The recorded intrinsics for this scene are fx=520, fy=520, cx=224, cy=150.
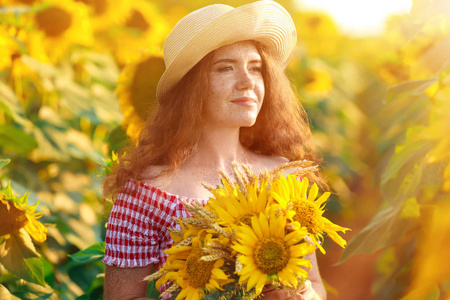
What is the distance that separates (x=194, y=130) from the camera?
3.38ft

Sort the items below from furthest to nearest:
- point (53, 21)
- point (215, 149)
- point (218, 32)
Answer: point (53, 21), point (215, 149), point (218, 32)

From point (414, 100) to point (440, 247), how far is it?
1.43 feet

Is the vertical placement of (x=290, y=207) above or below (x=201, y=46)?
below

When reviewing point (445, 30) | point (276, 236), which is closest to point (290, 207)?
point (276, 236)

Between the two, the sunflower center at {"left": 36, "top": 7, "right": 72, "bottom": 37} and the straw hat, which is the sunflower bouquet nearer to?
the straw hat

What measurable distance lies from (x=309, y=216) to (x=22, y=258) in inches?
28.0

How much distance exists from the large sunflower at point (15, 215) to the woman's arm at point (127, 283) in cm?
27

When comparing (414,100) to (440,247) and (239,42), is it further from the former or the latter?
(239,42)

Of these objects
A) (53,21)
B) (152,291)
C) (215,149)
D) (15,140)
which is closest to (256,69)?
(215,149)

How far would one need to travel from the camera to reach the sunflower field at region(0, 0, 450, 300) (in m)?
1.15

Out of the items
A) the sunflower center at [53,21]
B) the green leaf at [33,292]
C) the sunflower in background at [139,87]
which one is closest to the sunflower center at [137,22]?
the sunflower center at [53,21]

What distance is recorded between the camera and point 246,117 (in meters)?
0.97

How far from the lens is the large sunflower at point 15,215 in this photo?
1.08 metres

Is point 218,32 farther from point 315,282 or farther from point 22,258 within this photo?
point 22,258
